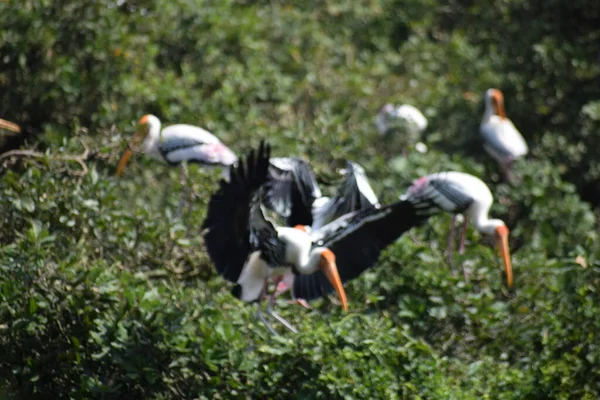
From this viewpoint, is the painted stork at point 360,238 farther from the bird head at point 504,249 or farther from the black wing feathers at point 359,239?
the bird head at point 504,249

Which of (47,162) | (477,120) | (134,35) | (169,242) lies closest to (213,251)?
(169,242)

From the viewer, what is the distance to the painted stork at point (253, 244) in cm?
529

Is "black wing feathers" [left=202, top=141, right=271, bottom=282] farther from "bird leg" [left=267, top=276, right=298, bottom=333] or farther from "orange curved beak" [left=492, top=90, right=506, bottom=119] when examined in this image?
"orange curved beak" [left=492, top=90, right=506, bottom=119]

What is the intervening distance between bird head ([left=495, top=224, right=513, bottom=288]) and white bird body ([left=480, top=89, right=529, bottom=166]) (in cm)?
146

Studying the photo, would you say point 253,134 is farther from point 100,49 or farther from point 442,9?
point 442,9

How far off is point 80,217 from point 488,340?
229cm

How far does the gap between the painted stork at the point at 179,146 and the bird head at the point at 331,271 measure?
1.31 meters

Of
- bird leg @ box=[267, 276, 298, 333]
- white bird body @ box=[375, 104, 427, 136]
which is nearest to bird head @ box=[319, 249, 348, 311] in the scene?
bird leg @ box=[267, 276, 298, 333]

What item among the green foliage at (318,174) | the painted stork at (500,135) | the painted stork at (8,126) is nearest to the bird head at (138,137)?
the green foliage at (318,174)

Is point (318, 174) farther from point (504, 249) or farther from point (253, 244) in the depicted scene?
point (253, 244)

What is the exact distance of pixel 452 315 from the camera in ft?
20.3

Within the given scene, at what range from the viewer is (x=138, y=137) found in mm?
6984

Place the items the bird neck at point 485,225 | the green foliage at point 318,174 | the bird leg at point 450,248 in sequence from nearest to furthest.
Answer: the green foliage at point 318,174 → the bird leg at point 450,248 → the bird neck at point 485,225

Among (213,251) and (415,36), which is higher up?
(213,251)
